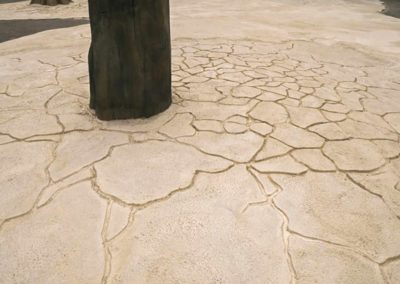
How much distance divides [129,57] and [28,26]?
541 cm

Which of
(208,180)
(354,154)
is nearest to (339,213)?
(354,154)

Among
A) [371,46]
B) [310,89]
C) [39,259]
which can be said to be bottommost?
[39,259]

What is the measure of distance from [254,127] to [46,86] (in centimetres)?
226

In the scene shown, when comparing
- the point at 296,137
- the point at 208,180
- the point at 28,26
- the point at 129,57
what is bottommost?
the point at 208,180

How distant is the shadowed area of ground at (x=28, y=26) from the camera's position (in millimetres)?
5488

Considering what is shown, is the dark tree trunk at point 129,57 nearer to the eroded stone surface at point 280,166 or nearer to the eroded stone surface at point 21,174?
the eroded stone surface at point 21,174

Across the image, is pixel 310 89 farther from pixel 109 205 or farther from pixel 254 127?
pixel 109 205

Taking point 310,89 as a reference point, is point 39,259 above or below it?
below

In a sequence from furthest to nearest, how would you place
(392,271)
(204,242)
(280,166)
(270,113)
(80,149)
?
1. (270,113)
2. (80,149)
3. (280,166)
4. (204,242)
5. (392,271)

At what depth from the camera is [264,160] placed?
204cm

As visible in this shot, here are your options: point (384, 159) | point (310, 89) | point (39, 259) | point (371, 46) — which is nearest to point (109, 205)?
point (39, 259)

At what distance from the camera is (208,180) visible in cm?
185

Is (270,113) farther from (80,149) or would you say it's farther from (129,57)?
(80,149)

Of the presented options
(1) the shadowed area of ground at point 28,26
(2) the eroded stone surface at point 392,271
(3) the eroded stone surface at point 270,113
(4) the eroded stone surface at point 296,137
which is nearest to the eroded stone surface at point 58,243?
(2) the eroded stone surface at point 392,271
